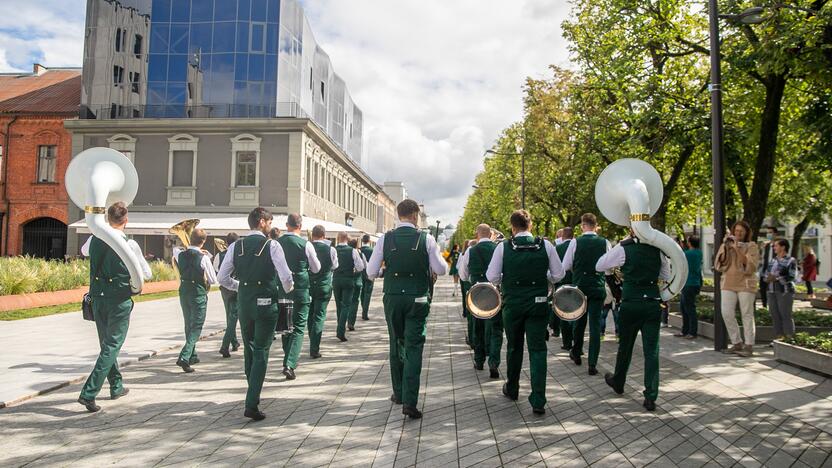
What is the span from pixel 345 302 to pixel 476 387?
14.7 feet

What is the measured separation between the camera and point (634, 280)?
19.9ft

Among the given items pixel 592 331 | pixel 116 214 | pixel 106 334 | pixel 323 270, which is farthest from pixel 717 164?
pixel 106 334

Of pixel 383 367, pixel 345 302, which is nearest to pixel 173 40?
pixel 345 302

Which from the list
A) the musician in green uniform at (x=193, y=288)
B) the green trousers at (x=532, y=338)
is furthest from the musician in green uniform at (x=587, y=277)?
the musician in green uniform at (x=193, y=288)

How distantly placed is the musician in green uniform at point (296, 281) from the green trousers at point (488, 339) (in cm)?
232

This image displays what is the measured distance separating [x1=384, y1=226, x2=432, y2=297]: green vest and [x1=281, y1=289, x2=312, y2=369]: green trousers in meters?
2.23

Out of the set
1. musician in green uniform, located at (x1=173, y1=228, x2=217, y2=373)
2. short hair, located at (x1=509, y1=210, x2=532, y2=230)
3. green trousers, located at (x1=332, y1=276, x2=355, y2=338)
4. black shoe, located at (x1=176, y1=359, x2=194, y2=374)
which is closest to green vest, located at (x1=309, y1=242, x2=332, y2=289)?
green trousers, located at (x1=332, y1=276, x2=355, y2=338)

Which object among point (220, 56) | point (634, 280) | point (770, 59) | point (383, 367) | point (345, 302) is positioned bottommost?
point (383, 367)

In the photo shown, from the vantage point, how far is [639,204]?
627 centimetres

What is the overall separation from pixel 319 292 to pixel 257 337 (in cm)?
353

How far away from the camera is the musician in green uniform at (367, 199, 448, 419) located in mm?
5547

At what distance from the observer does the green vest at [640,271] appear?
19.8 ft

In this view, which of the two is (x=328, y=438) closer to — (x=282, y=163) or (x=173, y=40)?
(x=282, y=163)

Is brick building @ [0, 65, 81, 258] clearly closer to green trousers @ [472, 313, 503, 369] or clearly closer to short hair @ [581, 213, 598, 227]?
green trousers @ [472, 313, 503, 369]
